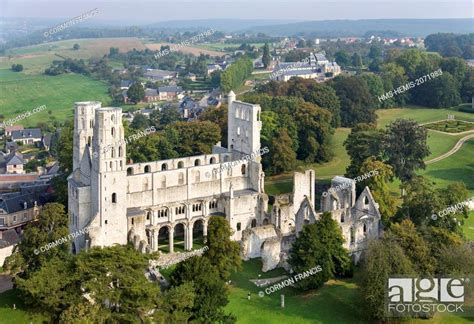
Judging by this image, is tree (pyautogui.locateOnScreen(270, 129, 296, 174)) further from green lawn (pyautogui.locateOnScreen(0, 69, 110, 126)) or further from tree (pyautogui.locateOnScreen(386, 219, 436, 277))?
green lawn (pyautogui.locateOnScreen(0, 69, 110, 126))

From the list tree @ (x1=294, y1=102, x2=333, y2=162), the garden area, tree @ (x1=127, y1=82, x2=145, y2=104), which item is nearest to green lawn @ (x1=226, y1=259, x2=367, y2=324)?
tree @ (x1=294, y1=102, x2=333, y2=162)

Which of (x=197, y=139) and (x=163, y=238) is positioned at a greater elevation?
(x=197, y=139)

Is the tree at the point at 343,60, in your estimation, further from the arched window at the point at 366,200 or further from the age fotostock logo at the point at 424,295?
the age fotostock logo at the point at 424,295

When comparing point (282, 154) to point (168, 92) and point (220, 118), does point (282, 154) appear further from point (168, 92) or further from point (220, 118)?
point (168, 92)

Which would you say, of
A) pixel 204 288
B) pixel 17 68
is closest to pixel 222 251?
pixel 204 288

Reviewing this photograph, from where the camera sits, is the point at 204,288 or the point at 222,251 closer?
the point at 204,288

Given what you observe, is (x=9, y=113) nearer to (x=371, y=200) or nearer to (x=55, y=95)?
(x=55, y=95)
